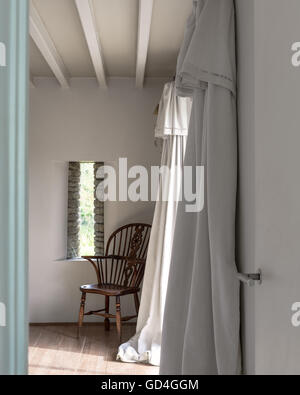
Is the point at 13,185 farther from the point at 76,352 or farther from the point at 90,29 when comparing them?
the point at 76,352

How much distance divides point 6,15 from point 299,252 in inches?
29.2

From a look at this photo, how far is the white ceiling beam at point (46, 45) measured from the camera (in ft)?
11.6

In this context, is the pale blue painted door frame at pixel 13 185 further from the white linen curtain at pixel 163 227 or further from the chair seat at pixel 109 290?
the chair seat at pixel 109 290

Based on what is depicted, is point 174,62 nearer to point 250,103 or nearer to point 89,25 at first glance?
point 89,25

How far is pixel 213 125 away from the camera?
1.75 m

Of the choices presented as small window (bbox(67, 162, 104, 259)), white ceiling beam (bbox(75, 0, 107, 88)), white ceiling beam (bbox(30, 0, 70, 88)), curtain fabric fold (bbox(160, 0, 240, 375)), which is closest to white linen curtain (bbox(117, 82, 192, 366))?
white ceiling beam (bbox(75, 0, 107, 88))

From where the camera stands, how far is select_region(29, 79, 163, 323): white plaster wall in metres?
5.46

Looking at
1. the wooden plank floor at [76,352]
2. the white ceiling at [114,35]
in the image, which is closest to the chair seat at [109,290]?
the wooden plank floor at [76,352]

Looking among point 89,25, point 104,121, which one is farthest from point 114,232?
point 89,25

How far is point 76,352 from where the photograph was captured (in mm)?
4309

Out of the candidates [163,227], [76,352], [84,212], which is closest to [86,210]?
[84,212]

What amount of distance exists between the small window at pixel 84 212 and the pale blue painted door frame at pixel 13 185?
495 centimetres

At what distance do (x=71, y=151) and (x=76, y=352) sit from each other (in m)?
2.23

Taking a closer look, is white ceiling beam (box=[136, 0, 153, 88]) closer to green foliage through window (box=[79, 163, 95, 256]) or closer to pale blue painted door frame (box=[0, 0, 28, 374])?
green foliage through window (box=[79, 163, 95, 256])
